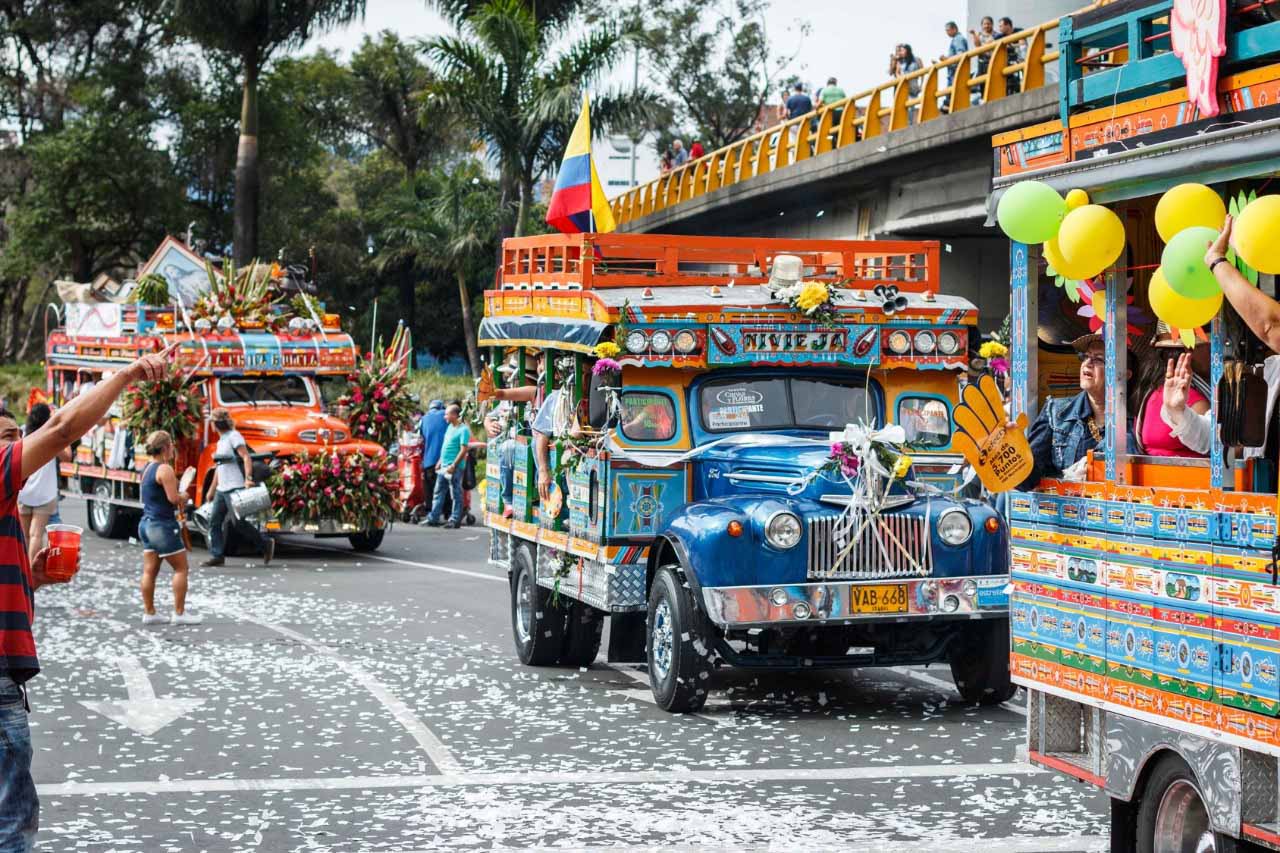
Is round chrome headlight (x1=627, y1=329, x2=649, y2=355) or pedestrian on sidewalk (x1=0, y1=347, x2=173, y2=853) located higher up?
round chrome headlight (x1=627, y1=329, x2=649, y2=355)

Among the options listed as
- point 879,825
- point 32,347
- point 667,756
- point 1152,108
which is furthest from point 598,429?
point 32,347

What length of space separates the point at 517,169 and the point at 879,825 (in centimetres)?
2909

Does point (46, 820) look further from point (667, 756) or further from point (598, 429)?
point (598, 429)

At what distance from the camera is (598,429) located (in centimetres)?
1278

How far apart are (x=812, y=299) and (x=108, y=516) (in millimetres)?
16062

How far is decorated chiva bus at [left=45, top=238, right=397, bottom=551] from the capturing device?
901 inches

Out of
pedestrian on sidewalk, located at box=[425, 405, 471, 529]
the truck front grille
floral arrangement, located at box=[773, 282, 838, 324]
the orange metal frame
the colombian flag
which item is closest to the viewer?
the truck front grille

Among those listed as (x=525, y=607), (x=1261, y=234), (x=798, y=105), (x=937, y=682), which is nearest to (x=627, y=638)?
(x=525, y=607)

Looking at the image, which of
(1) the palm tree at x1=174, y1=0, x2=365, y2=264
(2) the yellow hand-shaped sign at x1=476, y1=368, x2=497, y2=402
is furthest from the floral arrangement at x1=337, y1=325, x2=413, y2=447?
(1) the palm tree at x1=174, y1=0, x2=365, y2=264

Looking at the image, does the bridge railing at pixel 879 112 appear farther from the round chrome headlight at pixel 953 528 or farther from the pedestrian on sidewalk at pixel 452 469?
the round chrome headlight at pixel 953 528

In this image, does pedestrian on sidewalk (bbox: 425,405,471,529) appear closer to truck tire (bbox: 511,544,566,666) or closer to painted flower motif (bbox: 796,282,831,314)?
truck tire (bbox: 511,544,566,666)

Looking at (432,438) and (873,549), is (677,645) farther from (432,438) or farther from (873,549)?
(432,438)

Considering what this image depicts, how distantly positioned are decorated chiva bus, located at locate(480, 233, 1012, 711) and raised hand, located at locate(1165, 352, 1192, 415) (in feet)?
15.5

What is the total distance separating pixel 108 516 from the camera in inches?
1028
